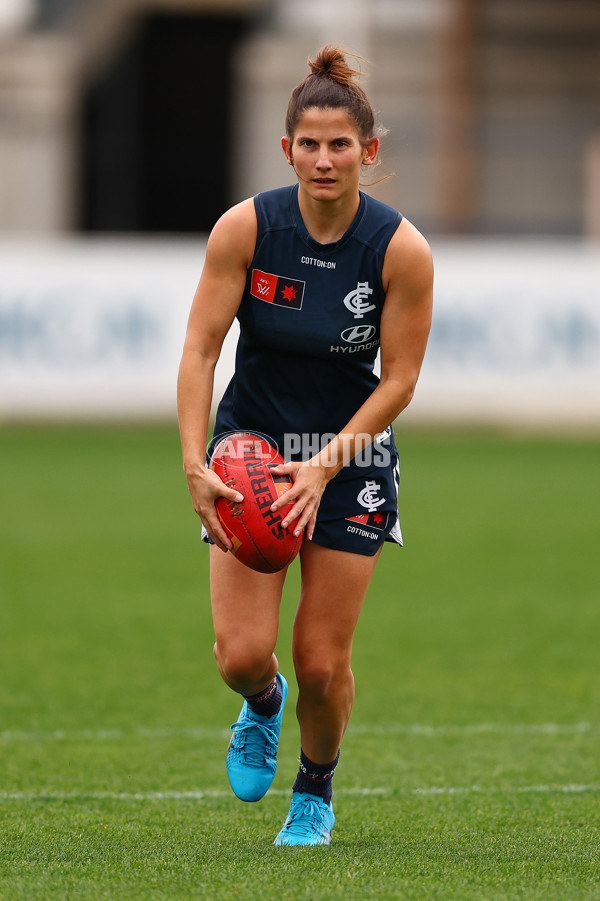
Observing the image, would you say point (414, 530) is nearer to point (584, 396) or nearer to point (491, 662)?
point (491, 662)

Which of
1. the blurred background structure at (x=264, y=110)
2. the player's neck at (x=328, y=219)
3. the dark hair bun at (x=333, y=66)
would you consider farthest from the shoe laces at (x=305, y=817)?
the blurred background structure at (x=264, y=110)

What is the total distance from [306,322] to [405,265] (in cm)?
33

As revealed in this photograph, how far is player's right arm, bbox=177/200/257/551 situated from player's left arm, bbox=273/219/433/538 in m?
0.28

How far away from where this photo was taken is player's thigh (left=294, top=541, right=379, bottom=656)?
4.31 meters

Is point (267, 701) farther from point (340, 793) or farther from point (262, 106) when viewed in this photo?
point (262, 106)

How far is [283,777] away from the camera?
5.39 m

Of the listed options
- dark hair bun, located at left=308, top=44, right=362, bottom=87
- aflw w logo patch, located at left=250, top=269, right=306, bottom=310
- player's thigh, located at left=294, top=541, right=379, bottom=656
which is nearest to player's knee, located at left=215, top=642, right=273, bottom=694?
player's thigh, located at left=294, top=541, right=379, bottom=656

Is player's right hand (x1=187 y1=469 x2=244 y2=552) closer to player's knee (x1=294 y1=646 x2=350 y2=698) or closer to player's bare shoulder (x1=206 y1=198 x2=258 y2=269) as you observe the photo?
player's knee (x1=294 y1=646 x2=350 y2=698)

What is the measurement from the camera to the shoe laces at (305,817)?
14.3 ft

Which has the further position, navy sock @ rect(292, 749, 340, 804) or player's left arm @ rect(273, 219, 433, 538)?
navy sock @ rect(292, 749, 340, 804)

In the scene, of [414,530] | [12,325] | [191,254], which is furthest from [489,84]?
[414,530]

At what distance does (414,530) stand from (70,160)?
1657 cm

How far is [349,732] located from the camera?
5918mm

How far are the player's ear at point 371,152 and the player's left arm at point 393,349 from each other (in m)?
0.21
